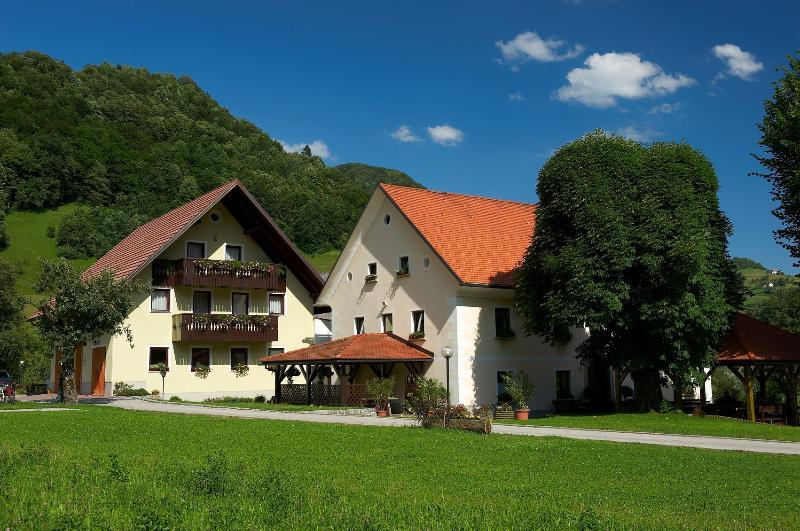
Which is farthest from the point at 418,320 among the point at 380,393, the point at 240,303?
the point at 240,303

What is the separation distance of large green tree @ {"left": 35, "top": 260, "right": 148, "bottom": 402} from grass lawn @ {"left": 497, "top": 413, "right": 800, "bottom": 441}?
16.9 metres

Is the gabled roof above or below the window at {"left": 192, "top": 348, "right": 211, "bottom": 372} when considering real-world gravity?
above

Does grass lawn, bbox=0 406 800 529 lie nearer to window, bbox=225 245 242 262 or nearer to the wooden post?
the wooden post

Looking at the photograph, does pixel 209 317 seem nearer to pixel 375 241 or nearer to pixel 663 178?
pixel 375 241

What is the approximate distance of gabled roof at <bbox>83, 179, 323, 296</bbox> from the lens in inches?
1538

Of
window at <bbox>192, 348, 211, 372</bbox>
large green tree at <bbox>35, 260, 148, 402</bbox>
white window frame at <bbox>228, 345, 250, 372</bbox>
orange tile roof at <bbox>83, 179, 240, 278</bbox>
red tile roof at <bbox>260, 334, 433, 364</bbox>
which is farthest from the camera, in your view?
white window frame at <bbox>228, 345, 250, 372</bbox>

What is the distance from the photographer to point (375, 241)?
37125 millimetres

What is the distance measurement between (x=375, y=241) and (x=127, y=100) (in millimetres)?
72652

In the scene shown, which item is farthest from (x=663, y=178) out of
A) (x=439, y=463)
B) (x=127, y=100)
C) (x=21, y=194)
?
(x=127, y=100)

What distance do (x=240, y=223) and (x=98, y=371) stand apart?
10909mm

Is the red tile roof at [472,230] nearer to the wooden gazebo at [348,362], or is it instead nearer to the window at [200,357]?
the wooden gazebo at [348,362]

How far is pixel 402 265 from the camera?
1390 inches

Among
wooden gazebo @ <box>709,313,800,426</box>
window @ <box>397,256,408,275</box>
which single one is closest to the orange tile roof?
window @ <box>397,256,408,275</box>

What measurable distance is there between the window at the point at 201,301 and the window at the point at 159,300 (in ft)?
5.04
